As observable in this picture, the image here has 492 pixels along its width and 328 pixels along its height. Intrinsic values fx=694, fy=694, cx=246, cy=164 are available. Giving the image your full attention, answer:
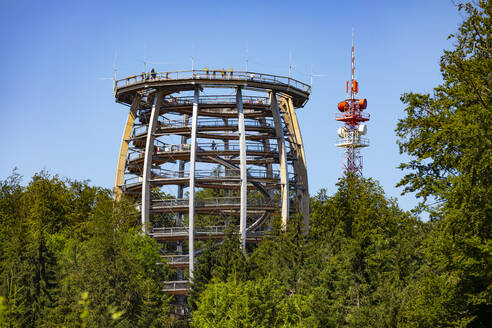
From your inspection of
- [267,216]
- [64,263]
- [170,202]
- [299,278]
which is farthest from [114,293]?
[267,216]

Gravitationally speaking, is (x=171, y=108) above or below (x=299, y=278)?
above

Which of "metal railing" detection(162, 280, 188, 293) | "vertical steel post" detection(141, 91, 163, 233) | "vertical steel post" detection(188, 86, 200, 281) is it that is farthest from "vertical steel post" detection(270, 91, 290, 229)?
"metal railing" detection(162, 280, 188, 293)

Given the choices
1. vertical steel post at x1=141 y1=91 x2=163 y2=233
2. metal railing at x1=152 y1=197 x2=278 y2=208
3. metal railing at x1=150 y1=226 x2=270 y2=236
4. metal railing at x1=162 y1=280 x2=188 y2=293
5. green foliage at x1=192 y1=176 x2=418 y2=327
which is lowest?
metal railing at x1=162 y1=280 x2=188 y2=293

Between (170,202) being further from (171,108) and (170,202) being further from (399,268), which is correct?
(399,268)

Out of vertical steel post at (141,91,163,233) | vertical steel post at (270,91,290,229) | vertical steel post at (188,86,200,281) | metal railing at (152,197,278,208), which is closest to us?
vertical steel post at (188,86,200,281)

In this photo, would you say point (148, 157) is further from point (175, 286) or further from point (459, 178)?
point (459, 178)

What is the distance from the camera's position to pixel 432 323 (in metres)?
29.1

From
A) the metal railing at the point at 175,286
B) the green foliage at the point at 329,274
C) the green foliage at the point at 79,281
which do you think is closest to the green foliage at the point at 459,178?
the green foliage at the point at 329,274

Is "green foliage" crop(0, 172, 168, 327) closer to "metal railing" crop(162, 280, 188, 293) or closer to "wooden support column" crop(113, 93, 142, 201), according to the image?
"metal railing" crop(162, 280, 188, 293)

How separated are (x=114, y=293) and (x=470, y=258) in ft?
60.1

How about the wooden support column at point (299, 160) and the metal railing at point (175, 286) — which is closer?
the metal railing at point (175, 286)

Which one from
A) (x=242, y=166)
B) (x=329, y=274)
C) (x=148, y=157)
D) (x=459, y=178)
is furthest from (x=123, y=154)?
(x=459, y=178)

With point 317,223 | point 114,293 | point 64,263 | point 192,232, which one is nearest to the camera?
point 114,293

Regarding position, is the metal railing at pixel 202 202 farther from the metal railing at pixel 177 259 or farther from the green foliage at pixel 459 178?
the green foliage at pixel 459 178
